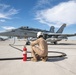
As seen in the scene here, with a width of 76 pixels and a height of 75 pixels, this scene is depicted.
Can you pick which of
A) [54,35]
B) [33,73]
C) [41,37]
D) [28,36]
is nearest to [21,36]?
[28,36]

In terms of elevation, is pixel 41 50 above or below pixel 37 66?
above

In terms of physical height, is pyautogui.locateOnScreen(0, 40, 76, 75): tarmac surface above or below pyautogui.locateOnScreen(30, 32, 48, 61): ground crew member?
below

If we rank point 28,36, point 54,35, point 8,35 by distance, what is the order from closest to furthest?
point 8,35
point 28,36
point 54,35

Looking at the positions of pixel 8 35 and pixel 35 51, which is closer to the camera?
pixel 35 51

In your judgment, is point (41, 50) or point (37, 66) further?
point (41, 50)

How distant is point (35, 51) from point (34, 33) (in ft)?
76.2

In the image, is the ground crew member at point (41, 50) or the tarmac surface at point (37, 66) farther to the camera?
the ground crew member at point (41, 50)

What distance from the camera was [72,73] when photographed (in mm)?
5805

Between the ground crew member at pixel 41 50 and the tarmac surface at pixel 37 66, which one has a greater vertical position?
the ground crew member at pixel 41 50

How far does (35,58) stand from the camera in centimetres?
871

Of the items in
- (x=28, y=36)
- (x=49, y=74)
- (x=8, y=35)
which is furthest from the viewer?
(x=28, y=36)

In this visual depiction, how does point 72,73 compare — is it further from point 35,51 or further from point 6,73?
point 35,51

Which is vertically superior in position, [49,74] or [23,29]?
[23,29]

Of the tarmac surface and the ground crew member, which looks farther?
the ground crew member
